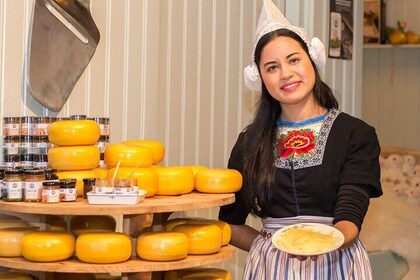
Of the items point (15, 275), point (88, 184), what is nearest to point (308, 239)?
point (88, 184)

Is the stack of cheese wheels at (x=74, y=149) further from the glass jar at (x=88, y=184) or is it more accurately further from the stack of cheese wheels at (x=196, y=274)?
the stack of cheese wheels at (x=196, y=274)

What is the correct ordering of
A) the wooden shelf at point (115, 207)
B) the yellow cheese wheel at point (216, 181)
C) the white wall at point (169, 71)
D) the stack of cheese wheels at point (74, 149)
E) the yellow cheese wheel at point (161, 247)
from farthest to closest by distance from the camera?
the white wall at point (169, 71) < the yellow cheese wheel at point (216, 181) < the stack of cheese wheels at point (74, 149) < the yellow cheese wheel at point (161, 247) < the wooden shelf at point (115, 207)

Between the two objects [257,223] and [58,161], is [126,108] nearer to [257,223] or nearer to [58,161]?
[58,161]

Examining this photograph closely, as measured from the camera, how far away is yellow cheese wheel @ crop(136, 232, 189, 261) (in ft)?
6.38

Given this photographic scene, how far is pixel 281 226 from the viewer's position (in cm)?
221

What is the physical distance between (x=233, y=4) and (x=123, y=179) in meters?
1.53

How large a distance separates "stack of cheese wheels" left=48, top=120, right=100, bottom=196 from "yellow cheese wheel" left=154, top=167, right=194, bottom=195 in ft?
0.58

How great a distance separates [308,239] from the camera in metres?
1.96

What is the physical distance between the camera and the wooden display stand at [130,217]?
185cm

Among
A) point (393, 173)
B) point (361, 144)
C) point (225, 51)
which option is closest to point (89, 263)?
point (361, 144)

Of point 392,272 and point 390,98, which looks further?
point 390,98

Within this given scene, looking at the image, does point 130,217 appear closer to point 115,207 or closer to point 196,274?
point 115,207

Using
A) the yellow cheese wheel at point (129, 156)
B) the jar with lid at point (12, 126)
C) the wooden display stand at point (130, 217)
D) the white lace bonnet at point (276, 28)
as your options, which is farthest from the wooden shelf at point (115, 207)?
the white lace bonnet at point (276, 28)

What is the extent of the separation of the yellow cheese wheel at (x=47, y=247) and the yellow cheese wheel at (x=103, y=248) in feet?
0.09
